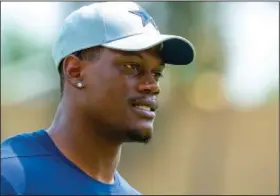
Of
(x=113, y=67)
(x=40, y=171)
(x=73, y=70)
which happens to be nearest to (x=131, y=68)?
(x=113, y=67)

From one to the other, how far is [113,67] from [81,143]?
0.66ft

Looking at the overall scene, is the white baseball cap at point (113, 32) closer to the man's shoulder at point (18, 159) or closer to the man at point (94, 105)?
the man at point (94, 105)

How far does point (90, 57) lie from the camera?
5.41 ft

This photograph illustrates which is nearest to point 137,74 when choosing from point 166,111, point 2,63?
Result: point 2,63

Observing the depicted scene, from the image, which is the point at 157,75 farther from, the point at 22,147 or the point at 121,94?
the point at 22,147

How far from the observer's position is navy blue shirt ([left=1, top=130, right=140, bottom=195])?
1.55 metres

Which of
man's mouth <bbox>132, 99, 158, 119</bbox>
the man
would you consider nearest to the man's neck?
the man

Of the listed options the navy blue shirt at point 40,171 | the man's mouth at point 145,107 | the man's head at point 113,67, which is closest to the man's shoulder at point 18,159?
the navy blue shirt at point 40,171

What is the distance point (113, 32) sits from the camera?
1.65 metres

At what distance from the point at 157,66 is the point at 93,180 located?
0.31 meters

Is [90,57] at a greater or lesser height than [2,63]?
greater

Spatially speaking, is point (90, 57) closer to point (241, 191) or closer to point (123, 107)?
point (123, 107)

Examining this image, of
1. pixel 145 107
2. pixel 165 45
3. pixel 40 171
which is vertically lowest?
pixel 40 171

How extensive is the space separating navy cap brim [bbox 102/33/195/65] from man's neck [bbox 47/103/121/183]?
0.65ft
